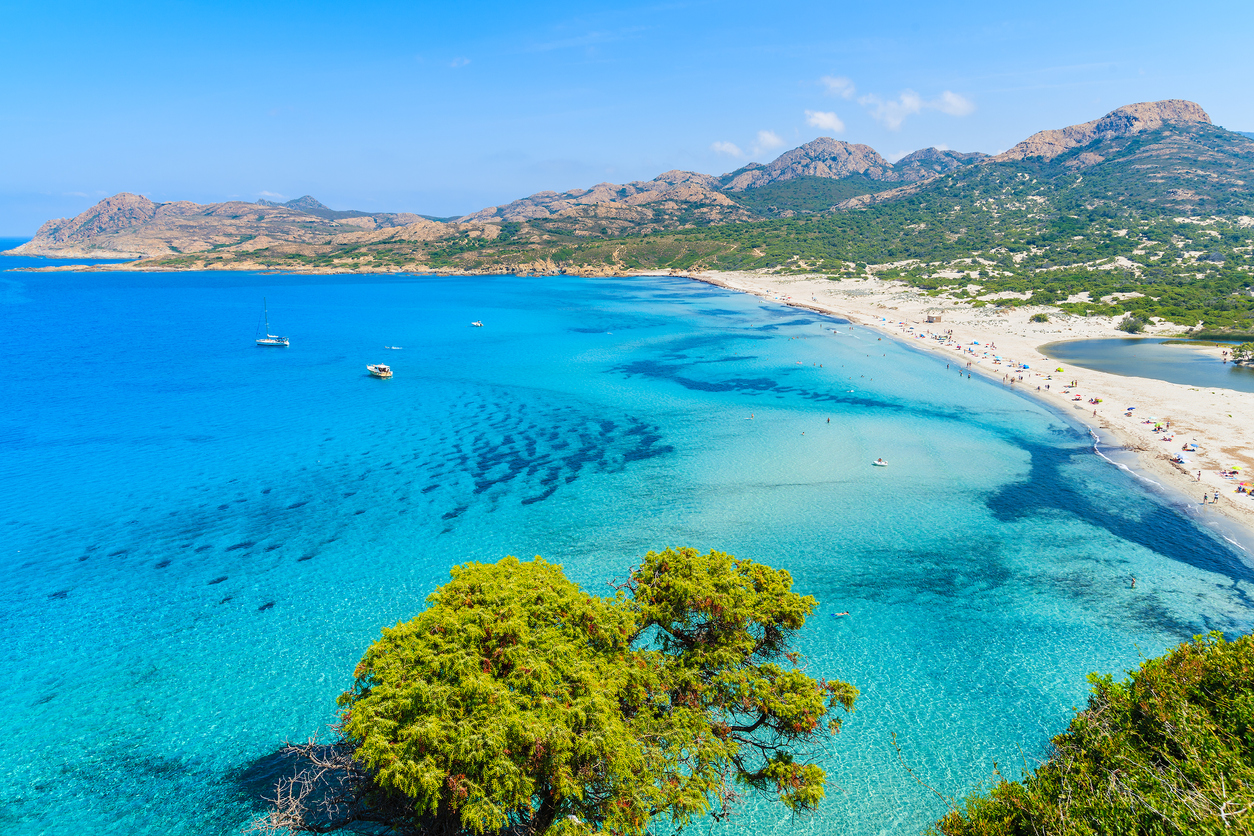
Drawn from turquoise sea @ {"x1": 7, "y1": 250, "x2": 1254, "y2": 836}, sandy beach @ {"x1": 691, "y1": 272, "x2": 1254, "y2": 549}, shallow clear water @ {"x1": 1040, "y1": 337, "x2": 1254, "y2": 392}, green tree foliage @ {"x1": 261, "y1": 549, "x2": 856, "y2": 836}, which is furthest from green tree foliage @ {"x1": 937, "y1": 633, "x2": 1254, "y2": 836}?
shallow clear water @ {"x1": 1040, "y1": 337, "x2": 1254, "y2": 392}

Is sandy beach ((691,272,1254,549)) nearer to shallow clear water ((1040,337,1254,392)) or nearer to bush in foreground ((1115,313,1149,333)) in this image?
bush in foreground ((1115,313,1149,333))

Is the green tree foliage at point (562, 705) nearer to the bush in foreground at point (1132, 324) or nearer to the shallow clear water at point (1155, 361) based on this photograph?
the shallow clear water at point (1155, 361)

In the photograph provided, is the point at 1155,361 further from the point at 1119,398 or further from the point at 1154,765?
the point at 1154,765

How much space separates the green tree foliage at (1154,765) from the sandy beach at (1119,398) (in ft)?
110

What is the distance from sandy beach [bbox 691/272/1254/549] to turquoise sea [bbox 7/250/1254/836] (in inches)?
141

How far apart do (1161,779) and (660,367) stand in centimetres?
8425

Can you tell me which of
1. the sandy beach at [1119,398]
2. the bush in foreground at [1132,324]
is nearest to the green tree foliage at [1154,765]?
the sandy beach at [1119,398]

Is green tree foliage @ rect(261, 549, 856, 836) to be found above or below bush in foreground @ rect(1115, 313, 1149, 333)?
below

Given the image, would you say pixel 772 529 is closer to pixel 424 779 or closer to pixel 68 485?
pixel 424 779

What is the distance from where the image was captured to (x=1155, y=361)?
87312mm

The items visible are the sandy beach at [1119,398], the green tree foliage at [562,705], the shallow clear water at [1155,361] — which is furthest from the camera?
the shallow clear water at [1155,361]

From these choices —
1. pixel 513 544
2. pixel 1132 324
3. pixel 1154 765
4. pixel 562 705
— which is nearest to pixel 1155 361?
pixel 1132 324

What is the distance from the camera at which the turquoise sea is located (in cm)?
2295

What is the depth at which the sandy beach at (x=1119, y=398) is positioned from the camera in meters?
46.7
